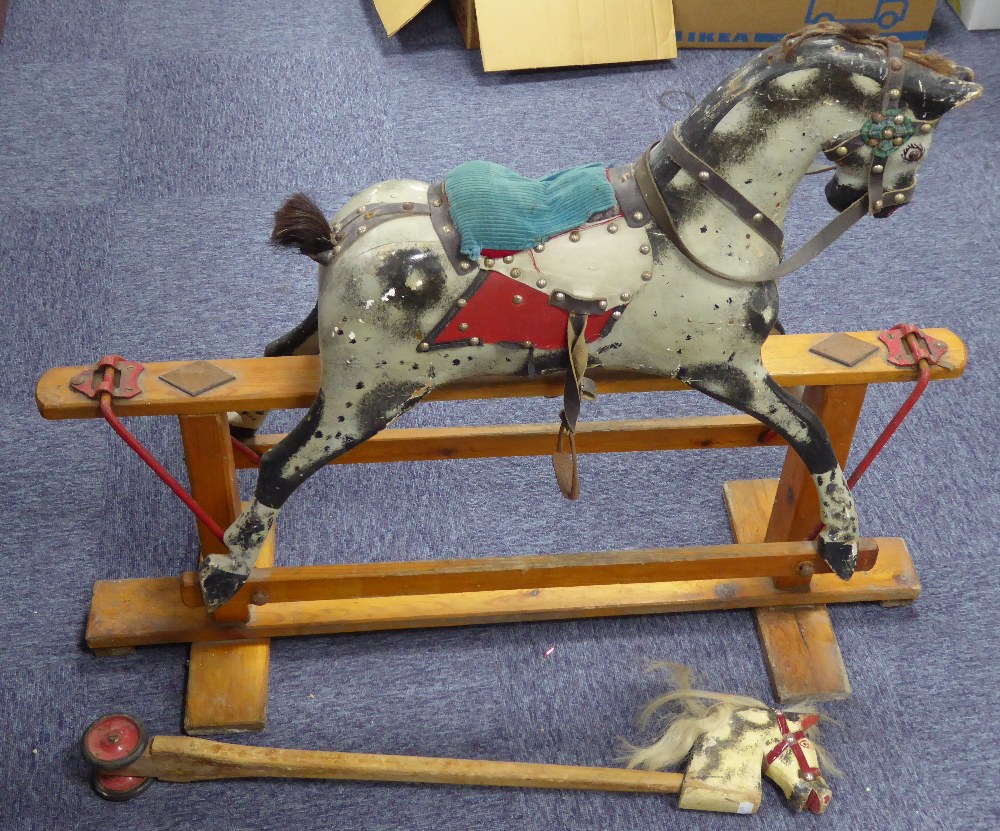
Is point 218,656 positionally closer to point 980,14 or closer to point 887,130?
point 887,130

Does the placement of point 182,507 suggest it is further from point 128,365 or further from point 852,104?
point 852,104

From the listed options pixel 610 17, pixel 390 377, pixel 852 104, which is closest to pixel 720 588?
pixel 390 377

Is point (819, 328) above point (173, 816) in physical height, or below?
above

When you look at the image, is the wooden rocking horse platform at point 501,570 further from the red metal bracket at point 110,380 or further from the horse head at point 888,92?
the horse head at point 888,92

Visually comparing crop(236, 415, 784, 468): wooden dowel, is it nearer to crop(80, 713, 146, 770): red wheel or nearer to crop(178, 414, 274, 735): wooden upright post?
crop(178, 414, 274, 735): wooden upright post

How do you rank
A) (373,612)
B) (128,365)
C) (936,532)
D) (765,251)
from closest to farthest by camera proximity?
(765,251) → (128,365) → (373,612) → (936,532)

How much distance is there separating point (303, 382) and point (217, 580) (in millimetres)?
371

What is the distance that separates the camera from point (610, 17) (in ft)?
11.0

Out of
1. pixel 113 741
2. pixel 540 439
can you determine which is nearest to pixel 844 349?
pixel 540 439

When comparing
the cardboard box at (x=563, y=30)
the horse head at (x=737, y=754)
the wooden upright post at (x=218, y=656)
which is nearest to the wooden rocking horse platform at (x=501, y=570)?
the wooden upright post at (x=218, y=656)

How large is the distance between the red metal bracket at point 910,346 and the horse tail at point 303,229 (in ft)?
2.96

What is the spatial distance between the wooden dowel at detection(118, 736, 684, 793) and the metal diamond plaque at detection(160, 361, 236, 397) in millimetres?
575

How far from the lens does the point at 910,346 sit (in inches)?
76.0

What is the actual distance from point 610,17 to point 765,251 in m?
1.88
